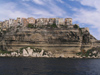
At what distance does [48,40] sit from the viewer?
249ft

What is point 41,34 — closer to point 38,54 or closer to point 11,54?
point 38,54

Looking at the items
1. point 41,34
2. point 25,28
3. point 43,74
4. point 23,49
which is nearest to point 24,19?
point 25,28

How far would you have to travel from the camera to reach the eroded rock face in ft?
245

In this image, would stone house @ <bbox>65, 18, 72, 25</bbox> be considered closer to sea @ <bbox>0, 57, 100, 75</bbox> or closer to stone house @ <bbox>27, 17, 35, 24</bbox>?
stone house @ <bbox>27, 17, 35, 24</bbox>

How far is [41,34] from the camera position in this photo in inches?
3017

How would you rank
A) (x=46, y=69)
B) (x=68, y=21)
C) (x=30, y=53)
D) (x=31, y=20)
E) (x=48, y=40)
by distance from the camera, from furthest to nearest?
1. (x=31, y=20)
2. (x=68, y=21)
3. (x=48, y=40)
4. (x=30, y=53)
5. (x=46, y=69)

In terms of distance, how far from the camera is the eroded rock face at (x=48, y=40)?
2945 inches

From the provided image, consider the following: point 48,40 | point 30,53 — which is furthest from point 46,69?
point 48,40

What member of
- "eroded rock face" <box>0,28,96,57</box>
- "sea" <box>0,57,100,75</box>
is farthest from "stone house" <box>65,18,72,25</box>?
"sea" <box>0,57,100,75</box>

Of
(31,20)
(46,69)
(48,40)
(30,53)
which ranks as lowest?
(30,53)

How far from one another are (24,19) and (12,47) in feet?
66.9

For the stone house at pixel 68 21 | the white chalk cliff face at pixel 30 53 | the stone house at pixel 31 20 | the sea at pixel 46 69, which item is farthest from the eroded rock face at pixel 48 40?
the sea at pixel 46 69

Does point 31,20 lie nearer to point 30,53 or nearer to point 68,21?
point 68,21

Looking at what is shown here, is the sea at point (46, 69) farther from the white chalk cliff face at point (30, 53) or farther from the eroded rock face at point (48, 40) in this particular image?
the eroded rock face at point (48, 40)
